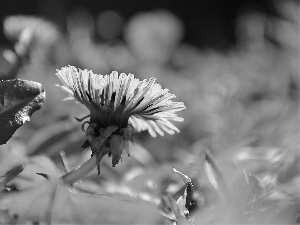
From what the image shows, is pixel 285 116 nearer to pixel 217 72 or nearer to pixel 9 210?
pixel 217 72

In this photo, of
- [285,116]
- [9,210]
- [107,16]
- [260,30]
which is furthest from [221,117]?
[107,16]

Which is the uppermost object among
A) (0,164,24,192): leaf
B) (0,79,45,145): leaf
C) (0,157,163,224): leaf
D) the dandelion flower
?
the dandelion flower

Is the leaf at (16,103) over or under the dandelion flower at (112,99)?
under

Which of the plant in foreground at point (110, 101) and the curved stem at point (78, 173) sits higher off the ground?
the plant in foreground at point (110, 101)

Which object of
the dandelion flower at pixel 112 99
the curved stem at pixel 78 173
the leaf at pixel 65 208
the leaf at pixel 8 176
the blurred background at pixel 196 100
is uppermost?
the blurred background at pixel 196 100

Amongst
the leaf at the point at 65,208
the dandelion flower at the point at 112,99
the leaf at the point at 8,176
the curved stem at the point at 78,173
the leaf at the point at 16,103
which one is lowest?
the leaf at the point at 65,208

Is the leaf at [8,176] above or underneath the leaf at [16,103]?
underneath

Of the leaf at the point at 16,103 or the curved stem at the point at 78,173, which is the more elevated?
the leaf at the point at 16,103
